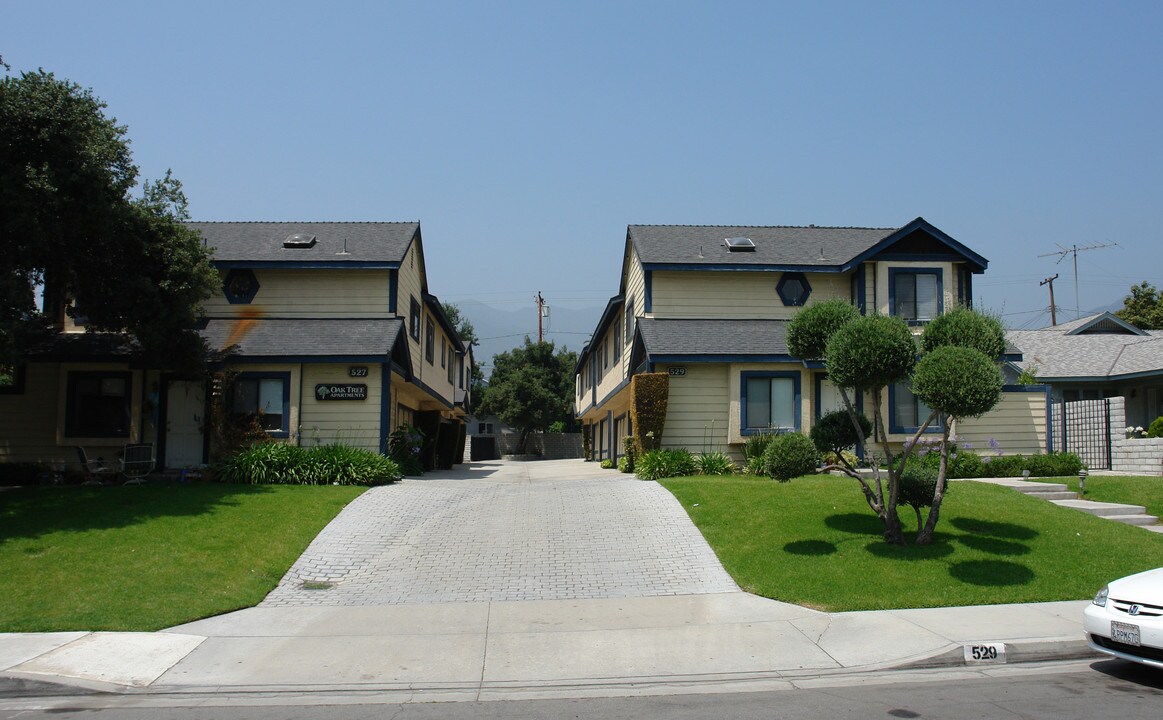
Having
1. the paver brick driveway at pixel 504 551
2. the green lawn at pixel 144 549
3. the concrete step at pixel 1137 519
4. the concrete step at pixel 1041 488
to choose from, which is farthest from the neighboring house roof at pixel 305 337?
the concrete step at pixel 1137 519

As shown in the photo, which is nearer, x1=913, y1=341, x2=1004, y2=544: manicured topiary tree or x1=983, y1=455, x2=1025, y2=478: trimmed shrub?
x1=913, y1=341, x2=1004, y2=544: manicured topiary tree

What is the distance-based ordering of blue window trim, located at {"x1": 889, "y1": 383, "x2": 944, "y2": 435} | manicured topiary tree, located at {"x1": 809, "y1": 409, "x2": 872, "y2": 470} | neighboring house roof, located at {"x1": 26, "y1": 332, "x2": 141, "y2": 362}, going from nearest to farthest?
manicured topiary tree, located at {"x1": 809, "y1": 409, "x2": 872, "y2": 470} < neighboring house roof, located at {"x1": 26, "y1": 332, "x2": 141, "y2": 362} < blue window trim, located at {"x1": 889, "y1": 383, "x2": 944, "y2": 435}

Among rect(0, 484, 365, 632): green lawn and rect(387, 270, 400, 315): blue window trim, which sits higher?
rect(387, 270, 400, 315): blue window trim

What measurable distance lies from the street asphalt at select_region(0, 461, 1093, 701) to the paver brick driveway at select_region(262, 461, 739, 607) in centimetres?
5

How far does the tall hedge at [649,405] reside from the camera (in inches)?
808

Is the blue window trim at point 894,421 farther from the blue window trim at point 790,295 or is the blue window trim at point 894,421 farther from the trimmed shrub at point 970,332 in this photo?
the trimmed shrub at point 970,332

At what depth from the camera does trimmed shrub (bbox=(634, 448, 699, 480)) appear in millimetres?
19578

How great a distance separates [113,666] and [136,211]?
11.4 meters

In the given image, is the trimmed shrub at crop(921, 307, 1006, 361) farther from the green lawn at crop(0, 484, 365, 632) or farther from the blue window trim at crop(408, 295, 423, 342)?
the blue window trim at crop(408, 295, 423, 342)

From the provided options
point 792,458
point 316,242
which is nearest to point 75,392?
point 316,242

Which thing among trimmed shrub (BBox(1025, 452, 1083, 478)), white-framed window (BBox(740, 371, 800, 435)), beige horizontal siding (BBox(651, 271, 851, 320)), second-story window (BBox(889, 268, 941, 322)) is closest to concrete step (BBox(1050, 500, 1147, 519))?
trimmed shrub (BBox(1025, 452, 1083, 478))

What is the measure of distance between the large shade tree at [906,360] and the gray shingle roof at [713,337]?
7704 millimetres

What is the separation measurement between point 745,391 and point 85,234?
569 inches

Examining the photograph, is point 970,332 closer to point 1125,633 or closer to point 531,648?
point 1125,633
